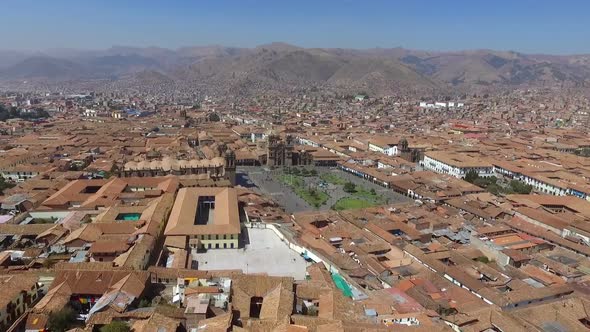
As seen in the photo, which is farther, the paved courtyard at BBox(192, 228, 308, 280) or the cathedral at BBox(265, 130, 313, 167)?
the cathedral at BBox(265, 130, 313, 167)

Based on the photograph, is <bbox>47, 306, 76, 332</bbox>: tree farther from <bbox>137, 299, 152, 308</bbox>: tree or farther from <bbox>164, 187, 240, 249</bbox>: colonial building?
<bbox>164, 187, 240, 249</bbox>: colonial building

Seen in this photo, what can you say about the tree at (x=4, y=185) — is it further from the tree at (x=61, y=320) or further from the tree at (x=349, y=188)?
the tree at (x=349, y=188)

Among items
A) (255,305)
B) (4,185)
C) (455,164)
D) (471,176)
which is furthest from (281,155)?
→ (255,305)

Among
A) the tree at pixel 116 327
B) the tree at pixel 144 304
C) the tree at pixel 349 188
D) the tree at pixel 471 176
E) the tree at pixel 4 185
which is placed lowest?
the tree at pixel 349 188

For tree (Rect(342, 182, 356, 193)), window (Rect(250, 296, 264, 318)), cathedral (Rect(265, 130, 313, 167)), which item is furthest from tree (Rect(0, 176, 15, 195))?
tree (Rect(342, 182, 356, 193))

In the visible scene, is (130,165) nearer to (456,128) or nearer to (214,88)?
(456,128)

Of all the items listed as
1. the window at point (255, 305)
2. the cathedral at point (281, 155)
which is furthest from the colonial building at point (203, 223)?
the cathedral at point (281, 155)

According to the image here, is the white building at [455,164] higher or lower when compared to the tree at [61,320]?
lower
